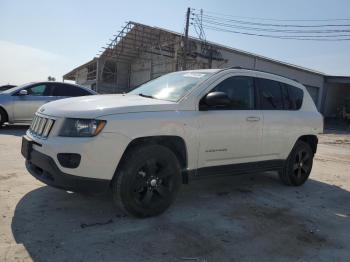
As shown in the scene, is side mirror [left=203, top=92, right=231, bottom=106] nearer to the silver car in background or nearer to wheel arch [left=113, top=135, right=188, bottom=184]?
wheel arch [left=113, top=135, right=188, bottom=184]

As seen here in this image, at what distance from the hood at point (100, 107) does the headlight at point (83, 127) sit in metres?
0.06

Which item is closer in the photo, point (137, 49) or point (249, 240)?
point (249, 240)

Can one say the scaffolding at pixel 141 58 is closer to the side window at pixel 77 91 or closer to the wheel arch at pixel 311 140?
the side window at pixel 77 91

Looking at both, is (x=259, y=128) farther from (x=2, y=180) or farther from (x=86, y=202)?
(x=2, y=180)

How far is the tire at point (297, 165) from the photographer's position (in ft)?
21.7

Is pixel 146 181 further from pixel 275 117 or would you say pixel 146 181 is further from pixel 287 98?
pixel 287 98

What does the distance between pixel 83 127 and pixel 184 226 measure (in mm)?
1596

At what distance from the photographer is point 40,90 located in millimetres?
11789

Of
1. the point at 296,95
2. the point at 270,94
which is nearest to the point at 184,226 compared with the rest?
the point at 270,94

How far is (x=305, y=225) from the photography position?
4.79 metres

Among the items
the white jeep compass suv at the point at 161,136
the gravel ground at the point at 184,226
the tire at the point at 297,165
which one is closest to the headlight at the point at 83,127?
the white jeep compass suv at the point at 161,136

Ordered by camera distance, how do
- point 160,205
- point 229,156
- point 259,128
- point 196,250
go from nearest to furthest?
1. point 196,250
2. point 160,205
3. point 229,156
4. point 259,128

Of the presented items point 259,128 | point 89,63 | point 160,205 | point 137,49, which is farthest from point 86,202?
point 89,63

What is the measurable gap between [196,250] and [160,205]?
0.96 m
